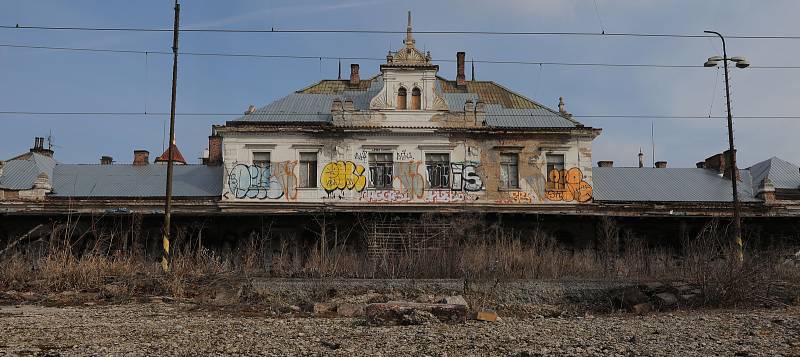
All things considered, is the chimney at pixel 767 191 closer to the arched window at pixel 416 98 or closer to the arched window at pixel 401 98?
the arched window at pixel 416 98

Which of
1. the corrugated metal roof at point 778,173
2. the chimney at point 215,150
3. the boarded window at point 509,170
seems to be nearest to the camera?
the boarded window at point 509,170

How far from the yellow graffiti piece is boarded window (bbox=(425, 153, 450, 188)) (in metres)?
2.71

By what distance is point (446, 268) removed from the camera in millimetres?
17297

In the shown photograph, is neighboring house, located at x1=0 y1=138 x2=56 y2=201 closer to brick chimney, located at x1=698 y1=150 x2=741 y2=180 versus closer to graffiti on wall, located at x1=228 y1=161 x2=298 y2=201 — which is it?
graffiti on wall, located at x1=228 y1=161 x2=298 y2=201

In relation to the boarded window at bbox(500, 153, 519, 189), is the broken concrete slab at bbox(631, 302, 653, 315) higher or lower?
lower

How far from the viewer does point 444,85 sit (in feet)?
107

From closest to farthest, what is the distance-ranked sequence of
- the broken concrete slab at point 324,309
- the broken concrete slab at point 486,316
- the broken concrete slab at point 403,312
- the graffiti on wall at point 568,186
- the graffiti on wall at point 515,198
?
1. the broken concrete slab at point 403,312
2. the broken concrete slab at point 486,316
3. the broken concrete slab at point 324,309
4. the graffiti on wall at point 515,198
5. the graffiti on wall at point 568,186

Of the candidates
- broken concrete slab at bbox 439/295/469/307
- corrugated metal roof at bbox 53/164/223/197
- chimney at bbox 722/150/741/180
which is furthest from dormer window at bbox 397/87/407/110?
broken concrete slab at bbox 439/295/469/307

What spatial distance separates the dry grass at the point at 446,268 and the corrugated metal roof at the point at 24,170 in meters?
15.0

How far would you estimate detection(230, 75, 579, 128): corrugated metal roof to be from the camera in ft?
98.8

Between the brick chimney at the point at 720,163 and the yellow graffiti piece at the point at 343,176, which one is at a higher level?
the brick chimney at the point at 720,163

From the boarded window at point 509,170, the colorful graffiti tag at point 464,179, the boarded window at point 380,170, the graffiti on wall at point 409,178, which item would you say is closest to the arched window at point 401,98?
the boarded window at point 380,170

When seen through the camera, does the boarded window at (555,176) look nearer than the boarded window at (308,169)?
Yes

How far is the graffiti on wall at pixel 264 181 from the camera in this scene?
29.2 metres
